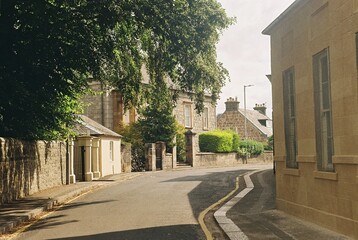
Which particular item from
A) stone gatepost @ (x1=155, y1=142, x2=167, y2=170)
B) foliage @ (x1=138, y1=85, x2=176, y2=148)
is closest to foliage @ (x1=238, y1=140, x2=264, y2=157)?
foliage @ (x1=138, y1=85, x2=176, y2=148)

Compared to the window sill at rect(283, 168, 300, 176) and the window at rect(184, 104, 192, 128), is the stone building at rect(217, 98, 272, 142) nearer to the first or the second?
the window at rect(184, 104, 192, 128)

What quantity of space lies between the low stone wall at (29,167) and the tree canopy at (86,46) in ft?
3.03

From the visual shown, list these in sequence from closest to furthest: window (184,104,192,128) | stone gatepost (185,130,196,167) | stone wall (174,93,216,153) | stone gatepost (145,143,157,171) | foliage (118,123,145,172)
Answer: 1. stone gatepost (145,143,157,171)
2. foliage (118,123,145,172)
3. stone gatepost (185,130,196,167)
4. stone wall (174,93,216,153)
5. window (184,104,192,128)

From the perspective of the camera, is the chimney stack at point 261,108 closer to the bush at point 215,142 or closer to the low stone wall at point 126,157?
the bush at point 215,142

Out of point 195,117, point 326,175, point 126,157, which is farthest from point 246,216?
point 195,117

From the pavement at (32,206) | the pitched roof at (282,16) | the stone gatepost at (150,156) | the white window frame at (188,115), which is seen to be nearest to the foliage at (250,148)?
the white window frame at (188,115)

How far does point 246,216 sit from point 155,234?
284 cm

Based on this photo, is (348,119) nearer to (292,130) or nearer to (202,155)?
(292,130)

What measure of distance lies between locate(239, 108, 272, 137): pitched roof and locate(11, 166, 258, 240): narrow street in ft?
159

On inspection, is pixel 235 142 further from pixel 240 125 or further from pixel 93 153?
pixel 93 153

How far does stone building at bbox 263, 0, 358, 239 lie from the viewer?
793 cm

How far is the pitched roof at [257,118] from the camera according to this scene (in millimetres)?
66312

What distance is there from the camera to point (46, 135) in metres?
19.9

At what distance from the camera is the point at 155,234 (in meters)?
9.39
